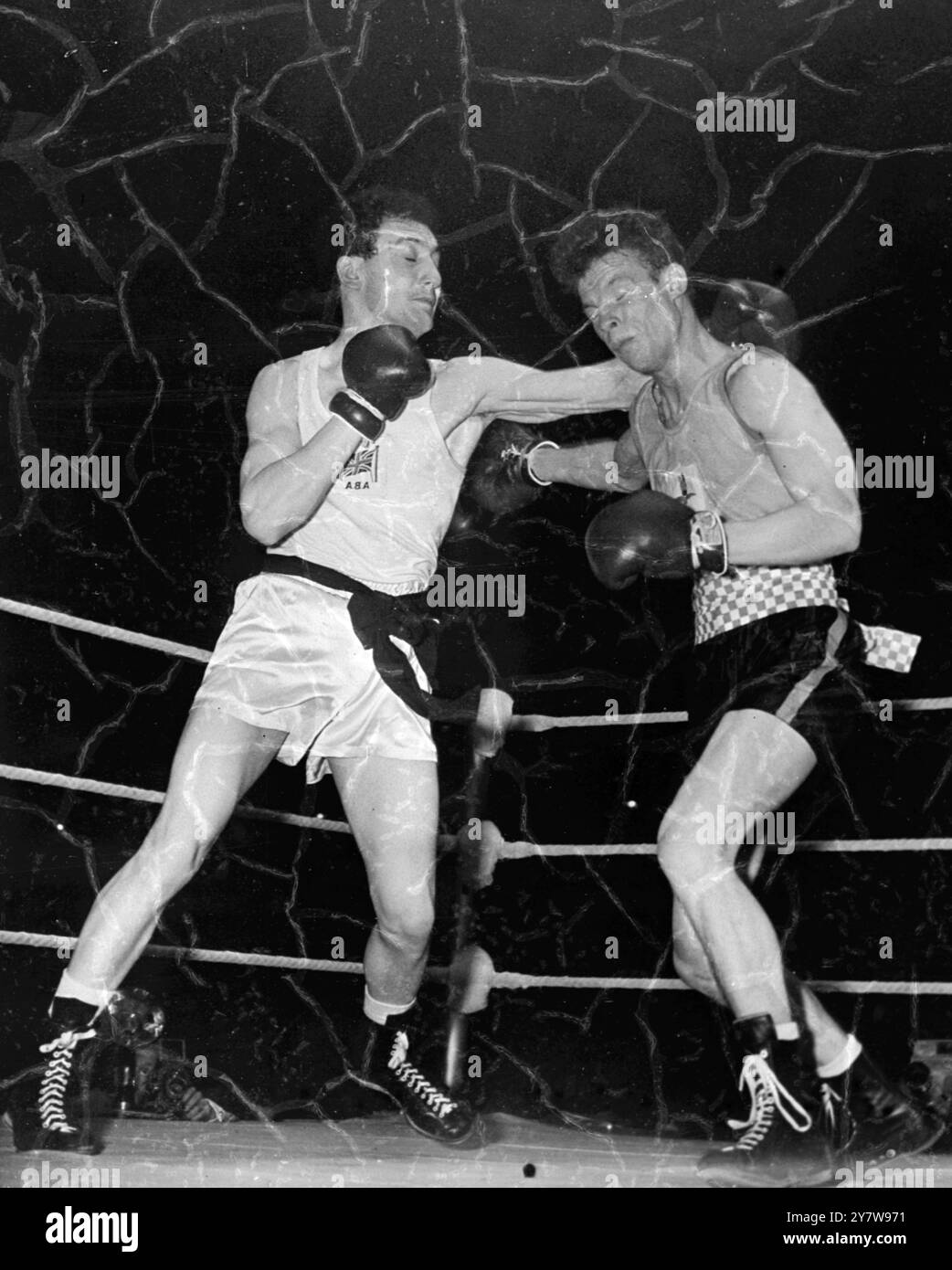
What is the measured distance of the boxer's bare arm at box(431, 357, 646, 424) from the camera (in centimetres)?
222

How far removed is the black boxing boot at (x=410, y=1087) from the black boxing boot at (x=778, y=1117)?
0.41m

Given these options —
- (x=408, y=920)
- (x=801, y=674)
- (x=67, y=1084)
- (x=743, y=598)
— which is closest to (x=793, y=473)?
(x=743, y=598)

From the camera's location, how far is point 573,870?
2.28 meters

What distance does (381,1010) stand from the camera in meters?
2.16

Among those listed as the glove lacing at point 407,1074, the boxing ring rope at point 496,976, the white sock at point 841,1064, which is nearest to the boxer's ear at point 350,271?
the boxing ring rope at point 496,976

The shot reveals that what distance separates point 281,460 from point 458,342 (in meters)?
0.35

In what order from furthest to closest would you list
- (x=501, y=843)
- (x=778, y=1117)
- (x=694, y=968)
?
(x=501, y=843) < (x=694, y=968) < (x=778, y=1117)

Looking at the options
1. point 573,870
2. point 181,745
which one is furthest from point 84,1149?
point 573,870

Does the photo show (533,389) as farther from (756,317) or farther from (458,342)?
(756,317)

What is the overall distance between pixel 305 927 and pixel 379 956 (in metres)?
0.15

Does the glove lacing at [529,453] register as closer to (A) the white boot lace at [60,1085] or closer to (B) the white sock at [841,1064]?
(B) the white sock at [841,1064]

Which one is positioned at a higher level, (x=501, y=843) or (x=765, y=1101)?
(x=501, y=843)
